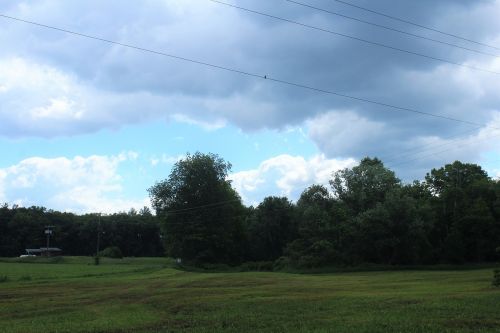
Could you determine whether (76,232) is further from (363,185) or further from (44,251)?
(363,185)

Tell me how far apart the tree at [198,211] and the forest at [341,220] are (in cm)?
21

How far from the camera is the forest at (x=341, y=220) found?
301ft

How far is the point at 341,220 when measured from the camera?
317 feet

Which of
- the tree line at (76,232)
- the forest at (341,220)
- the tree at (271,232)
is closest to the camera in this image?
the forest at (341,220)

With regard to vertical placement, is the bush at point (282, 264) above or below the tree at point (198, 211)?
below

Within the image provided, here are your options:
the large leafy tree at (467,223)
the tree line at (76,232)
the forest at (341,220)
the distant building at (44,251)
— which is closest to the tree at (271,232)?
the forest at (341,220)

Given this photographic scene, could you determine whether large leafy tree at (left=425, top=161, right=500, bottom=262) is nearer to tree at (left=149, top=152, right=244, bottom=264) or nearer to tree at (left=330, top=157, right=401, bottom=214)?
tree at (left=330, top=157, right=401, bottom=214)

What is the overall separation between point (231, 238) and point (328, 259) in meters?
27.8

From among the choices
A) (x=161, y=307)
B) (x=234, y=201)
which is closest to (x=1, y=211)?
(x=234, y=201)

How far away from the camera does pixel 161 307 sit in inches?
1030

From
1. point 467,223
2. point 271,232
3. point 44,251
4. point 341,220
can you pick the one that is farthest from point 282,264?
point 44,251

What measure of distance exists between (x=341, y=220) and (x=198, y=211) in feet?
100

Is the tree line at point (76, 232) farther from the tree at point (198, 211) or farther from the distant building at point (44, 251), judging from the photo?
the tree at point (198, 211)

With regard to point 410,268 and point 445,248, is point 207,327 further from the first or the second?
point 445,248
